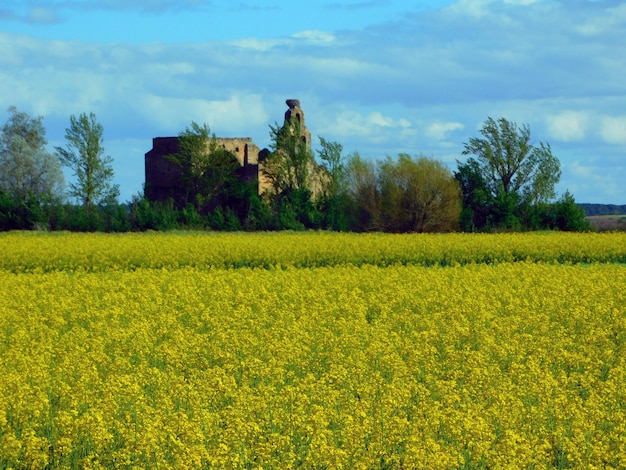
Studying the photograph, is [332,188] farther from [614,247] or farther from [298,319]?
[298,319]

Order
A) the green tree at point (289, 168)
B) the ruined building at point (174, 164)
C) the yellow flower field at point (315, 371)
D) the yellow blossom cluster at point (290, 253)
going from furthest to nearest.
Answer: the ruined building at point (174, 164)
the green tree at point (289, 168)
the yellow blossom cluster at point (290, 253)
the yellow flower field at point (315, 371)

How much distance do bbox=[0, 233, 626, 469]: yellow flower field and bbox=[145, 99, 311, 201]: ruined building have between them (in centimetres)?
4074

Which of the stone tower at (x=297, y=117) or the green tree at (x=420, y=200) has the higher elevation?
the stone tower at (x=297, y=117)

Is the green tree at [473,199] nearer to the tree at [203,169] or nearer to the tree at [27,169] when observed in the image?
the tree at [203,169]

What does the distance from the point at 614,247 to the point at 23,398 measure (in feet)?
96.2

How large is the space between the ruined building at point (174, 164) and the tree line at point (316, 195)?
2.37 feet

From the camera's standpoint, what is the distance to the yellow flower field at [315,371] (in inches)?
305

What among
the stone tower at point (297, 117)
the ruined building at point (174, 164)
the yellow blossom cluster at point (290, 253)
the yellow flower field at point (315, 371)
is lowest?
the yellow flower field at point (315, 371)

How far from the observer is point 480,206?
5294 cm

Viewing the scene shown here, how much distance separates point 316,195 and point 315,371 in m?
51.3

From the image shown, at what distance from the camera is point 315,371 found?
1105 centimetres

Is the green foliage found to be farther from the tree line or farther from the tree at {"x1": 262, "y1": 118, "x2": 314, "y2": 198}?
the tree at {"x1": 262, "y1": 118, "x2": 314, "y2": 198}

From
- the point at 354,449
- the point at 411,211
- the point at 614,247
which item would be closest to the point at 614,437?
the point at 354,449

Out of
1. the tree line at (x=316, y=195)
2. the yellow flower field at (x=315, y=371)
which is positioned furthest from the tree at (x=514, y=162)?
the yellow flower field at (x=315, y=371)
